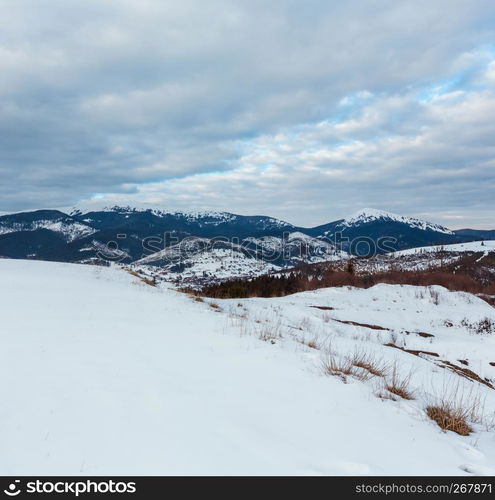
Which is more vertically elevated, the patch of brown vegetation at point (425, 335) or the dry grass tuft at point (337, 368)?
the dry grass tuft at point (337, 368)

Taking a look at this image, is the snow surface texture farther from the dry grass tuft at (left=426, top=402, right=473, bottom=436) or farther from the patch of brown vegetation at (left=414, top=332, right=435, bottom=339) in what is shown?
the patch of brown vegetation at (left=414, top=332, right=435, bottom=339)

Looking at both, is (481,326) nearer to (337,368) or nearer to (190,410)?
(337,368)

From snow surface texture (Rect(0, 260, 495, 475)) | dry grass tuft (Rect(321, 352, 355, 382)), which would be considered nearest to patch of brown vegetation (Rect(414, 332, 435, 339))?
snow surface texture (Rect(0, 260, 495, 475))

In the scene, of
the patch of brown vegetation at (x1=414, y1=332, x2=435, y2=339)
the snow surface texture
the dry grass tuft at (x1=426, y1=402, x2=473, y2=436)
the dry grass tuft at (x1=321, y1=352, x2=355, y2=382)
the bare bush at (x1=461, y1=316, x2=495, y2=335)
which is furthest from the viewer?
the bare bush at (x1=461, y1=316, x2=495, y2=335)

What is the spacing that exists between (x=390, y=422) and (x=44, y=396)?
4.15 m

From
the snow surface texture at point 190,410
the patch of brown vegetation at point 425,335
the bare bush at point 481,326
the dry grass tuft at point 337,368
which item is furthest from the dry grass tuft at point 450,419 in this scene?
the bare bush at point 481,326

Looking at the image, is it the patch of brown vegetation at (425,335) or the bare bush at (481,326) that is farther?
the bare bush at (481,326)

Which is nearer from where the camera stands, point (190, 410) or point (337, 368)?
point (190, 410)

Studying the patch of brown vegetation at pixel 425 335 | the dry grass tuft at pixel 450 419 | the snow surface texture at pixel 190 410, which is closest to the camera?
the snow surface texture at pixel 190 410

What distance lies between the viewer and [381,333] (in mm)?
14812

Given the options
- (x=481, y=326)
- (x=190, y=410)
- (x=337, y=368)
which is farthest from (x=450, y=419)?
(x=481, y=326)

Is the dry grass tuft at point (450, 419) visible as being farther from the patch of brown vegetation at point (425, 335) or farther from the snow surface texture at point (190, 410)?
the patch of brown vegetation at point (425, 335)
